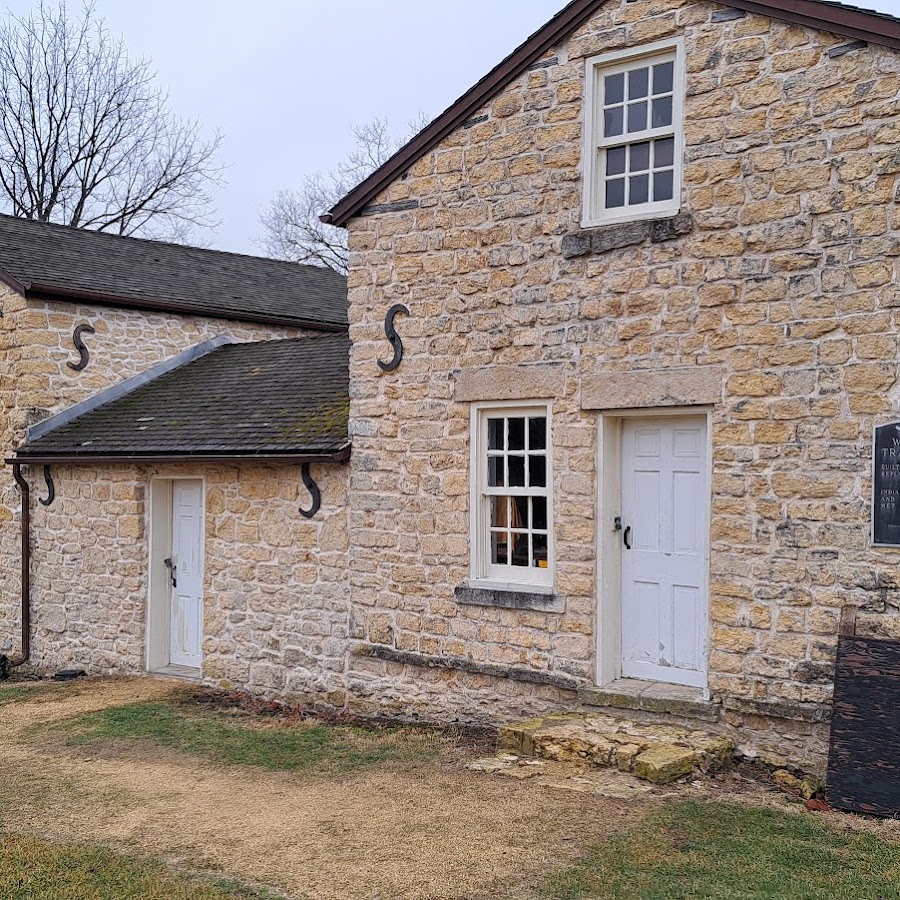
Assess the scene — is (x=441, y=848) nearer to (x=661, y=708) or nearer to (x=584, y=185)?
(x=661, y=708)

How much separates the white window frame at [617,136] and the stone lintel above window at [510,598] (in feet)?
9.71

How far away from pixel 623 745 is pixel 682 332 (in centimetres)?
301

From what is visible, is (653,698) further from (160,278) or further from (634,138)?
(160,278)

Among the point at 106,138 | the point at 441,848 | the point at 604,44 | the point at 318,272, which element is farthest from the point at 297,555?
the point at 106,138

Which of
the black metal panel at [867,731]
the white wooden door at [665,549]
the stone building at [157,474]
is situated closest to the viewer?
the black metal panel at [867,731]

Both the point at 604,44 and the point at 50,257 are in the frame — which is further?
the point at 50,257

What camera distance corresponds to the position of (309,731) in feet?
30.9

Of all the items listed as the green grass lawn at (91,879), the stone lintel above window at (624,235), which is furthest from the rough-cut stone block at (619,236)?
the green grass lawn at (91,879)

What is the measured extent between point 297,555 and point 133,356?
4.93 meters

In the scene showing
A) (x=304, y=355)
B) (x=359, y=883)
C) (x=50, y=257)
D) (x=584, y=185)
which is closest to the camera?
(x=359, y=883)

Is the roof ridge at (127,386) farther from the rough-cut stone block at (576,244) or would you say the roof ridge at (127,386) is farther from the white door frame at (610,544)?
the white door frame at (610,544)

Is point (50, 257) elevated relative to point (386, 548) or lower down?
elevated

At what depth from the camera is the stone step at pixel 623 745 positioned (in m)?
7.38

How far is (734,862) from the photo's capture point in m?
5.92
